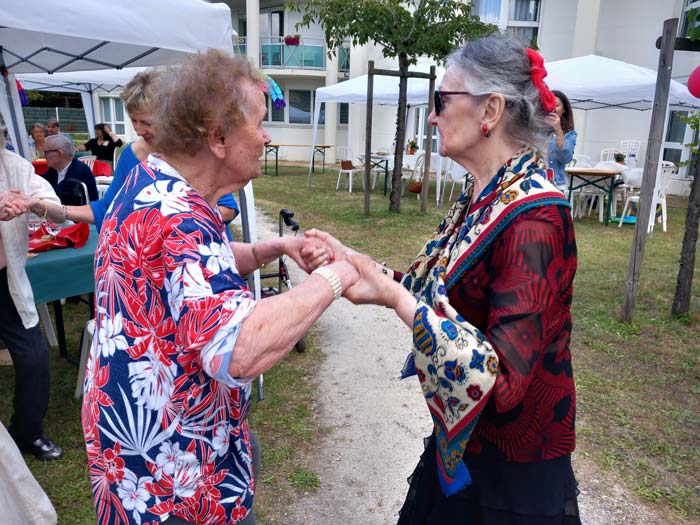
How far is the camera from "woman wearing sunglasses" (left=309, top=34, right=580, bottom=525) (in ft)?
4.00

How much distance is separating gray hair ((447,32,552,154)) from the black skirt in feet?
2.95

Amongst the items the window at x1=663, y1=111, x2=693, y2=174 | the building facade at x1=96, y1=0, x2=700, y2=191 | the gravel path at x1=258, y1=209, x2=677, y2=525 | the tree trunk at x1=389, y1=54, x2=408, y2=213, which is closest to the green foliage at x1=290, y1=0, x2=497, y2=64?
the tree trunk at x1=389, y1=54, x2=408, y2=213

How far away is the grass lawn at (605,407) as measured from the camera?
2.91 m

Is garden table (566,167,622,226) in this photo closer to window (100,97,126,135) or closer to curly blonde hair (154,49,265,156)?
curly blonde hair (154,49,265,156)

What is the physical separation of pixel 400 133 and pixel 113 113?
1970cm

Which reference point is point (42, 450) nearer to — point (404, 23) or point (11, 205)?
point (11, 205)

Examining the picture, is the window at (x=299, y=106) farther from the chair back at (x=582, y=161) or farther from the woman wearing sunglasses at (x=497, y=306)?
the woman wearing sunglasses at (x=497, y=306)

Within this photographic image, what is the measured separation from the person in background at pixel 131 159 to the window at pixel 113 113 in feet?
80.2

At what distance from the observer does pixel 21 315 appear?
9.04ft

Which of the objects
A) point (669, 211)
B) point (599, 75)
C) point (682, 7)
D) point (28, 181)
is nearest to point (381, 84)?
point (599, 75)

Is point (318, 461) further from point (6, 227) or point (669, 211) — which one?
point (669, 211)

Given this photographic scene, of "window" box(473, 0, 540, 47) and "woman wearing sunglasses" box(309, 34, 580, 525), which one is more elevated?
"window" box(473, 0, 540, 47)

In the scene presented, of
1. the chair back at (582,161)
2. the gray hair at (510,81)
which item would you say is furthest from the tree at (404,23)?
the gray hair at (510,81)

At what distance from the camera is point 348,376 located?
13.7 feet
